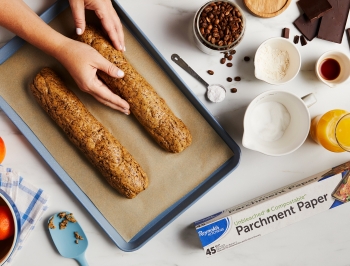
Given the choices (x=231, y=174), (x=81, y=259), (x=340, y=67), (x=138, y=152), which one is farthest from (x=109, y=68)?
(x=340, y=67)

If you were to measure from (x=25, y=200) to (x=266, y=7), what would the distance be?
4.50 feet

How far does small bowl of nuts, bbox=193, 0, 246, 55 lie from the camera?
148 cm

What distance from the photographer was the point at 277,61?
5.06 feet

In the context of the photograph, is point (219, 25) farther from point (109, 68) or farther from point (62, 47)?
point (62, 47)

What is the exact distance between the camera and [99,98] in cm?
148

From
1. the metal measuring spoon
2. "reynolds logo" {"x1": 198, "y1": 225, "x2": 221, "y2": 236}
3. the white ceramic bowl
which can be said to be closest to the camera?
the white ceramic bowl

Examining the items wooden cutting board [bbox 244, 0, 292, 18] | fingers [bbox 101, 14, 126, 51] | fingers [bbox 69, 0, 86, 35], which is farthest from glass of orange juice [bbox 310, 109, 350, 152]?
fingers [bbox 69, 0, 86, 35]

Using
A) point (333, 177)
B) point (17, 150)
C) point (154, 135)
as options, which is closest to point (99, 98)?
point (154, 135)

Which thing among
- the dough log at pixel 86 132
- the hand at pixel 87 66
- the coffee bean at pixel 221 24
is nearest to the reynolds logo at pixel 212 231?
the dough log at pixel 86 132

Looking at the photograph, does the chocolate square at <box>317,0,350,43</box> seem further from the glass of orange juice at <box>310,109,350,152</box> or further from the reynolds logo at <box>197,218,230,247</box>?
the reynolds logo at <box>197,218,230,247</box>

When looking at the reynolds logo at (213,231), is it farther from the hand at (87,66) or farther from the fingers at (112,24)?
the fingers at (112,24)

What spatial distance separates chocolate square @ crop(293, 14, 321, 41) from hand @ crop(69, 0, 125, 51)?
0.79 metres

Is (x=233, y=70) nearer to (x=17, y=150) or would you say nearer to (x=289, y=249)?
(x=289, y=249)

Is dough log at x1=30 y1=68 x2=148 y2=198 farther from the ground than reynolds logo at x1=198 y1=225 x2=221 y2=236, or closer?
farther from the ground
